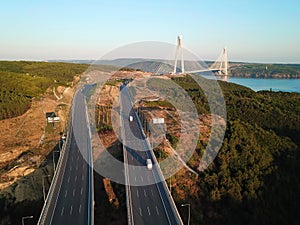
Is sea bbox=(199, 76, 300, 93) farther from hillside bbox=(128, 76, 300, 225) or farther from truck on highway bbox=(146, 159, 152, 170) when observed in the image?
truck on highway bbox=(146, 159, 152, 170)

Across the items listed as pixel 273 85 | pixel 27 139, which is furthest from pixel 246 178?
pixel 273 85

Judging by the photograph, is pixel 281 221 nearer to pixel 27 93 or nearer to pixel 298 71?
Answer: pixel 27 93

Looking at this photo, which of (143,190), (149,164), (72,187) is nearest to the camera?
(143,190)

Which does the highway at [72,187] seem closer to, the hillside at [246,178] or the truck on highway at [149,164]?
the truck on highway at [149,164]

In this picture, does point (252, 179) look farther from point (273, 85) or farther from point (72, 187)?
point (273, 85)

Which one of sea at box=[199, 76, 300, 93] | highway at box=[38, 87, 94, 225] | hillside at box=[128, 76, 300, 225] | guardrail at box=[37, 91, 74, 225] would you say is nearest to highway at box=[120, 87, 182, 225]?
hillside at box=[128, 76, 300, 225]

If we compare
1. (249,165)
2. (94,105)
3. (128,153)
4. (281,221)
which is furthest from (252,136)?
(94,105)
